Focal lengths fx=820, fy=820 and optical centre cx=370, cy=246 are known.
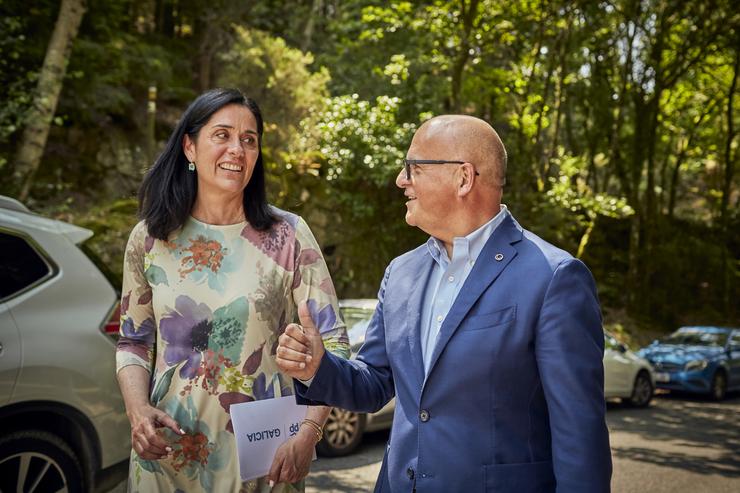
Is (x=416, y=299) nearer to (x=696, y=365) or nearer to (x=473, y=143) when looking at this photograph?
(x=473, y=143)

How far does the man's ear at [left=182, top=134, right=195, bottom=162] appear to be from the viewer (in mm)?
3014

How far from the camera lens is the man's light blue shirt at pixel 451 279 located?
2.40m

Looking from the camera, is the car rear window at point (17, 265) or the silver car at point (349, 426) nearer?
the car rear window at point (17, 265)

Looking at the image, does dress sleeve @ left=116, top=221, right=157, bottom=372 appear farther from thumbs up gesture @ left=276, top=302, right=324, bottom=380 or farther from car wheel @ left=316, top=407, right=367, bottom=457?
car wheel @ left=316, top=407, right=367, bottom=457

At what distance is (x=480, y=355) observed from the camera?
2.21 meters

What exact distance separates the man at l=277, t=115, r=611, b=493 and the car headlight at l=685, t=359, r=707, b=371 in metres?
15.2

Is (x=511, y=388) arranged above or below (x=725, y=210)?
below

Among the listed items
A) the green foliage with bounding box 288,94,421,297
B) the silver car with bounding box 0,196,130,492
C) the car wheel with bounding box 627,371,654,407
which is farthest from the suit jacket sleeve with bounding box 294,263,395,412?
the green foliage with bounding box 288,94,421,297

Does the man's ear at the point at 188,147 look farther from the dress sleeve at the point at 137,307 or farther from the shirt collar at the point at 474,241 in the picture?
the shirt collar at the point at 474,241

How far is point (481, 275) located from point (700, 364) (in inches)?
608

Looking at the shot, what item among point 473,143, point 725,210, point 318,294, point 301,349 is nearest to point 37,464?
point 318,294

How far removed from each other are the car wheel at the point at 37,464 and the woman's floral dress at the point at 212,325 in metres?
1.43

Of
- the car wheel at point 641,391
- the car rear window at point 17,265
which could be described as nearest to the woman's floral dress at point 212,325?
the car rear window at point 17,265

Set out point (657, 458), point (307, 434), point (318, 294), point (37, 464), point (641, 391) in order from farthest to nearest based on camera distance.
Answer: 1. point (641, 391)
2. point (657, 458)
3. point (37, 464)
4. point (318, 294)
5. point (307, 434)
